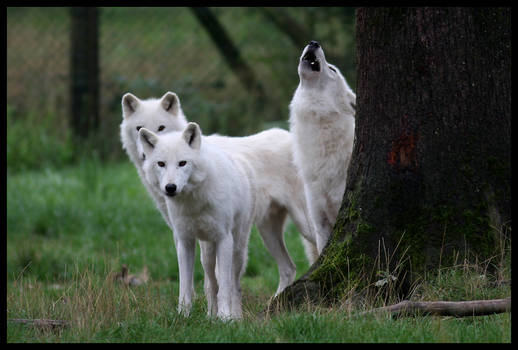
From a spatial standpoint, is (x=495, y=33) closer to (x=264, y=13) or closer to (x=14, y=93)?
(x=264, y=13)

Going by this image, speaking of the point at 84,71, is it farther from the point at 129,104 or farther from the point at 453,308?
the point at 453,308

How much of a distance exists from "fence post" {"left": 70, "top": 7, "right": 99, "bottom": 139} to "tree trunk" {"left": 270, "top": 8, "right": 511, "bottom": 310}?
887 centimetres

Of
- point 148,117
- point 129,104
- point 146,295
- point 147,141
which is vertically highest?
point 129,104

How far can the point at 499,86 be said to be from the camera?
4.91 meters

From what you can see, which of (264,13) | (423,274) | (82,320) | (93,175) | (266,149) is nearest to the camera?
(82,320)

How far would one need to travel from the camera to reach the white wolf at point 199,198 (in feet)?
17.0

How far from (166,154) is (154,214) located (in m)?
5.14

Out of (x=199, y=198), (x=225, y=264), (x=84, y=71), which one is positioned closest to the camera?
(x=199, y=198)

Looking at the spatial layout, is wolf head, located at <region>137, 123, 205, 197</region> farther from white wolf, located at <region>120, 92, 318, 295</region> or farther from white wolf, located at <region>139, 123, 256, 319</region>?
white wolf, located at <region>120, 92, 318, 295</region>

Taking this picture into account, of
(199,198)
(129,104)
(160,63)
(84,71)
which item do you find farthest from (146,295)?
(160,63)

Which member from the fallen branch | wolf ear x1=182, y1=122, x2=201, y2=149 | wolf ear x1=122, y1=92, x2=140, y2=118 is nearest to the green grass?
the fallen branch

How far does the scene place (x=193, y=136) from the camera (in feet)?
17.4

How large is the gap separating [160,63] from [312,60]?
8.81 meters

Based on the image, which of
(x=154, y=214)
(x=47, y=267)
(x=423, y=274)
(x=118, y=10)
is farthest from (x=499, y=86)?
(x=118, y=10)
